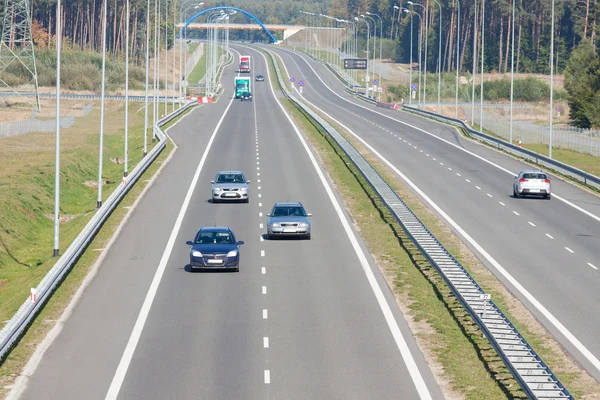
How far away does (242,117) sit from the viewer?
10638 cm

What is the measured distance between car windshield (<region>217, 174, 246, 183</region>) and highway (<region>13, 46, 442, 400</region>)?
1920mm

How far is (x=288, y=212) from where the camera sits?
4347 centimetres

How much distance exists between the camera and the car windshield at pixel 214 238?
37.1m

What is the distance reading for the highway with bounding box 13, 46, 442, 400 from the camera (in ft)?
77.2

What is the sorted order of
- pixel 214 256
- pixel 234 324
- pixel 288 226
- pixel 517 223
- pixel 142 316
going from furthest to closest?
pixel 517 223 < pixel 288 226 < pixel 214 256 < pixel 142 316 < pixel 234 324

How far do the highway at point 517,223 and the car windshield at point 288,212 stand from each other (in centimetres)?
683

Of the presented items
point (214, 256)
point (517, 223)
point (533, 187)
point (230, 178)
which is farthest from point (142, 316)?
point (533, 187)

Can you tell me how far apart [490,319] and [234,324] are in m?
6.91

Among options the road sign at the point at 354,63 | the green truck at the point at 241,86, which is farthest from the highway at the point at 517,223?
the road sign at the point at 354,63

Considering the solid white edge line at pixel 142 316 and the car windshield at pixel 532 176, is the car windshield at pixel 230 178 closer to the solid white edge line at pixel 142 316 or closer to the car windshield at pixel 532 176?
the solid white edge line at pixel 142 316

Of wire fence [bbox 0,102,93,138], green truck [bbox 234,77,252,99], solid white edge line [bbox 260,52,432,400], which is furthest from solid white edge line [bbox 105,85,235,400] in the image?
green truck [bbox 234,77,252,99]

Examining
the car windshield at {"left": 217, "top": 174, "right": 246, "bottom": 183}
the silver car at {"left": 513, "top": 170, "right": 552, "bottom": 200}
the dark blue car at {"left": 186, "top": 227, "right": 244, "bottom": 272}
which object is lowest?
the dark blue car at {"left": 186, "top": 227, "right": 244, "bottom": 272}

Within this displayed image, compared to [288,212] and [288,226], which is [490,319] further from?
[288,212]

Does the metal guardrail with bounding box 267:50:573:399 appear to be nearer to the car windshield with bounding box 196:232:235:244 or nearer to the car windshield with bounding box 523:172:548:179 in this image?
the car windshield with bounding box 196:232:235:244
